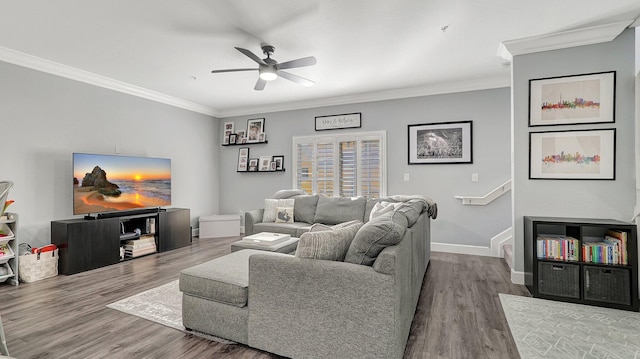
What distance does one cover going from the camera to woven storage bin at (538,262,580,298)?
2750mm

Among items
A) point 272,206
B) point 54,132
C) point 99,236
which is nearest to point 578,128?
point 272,206

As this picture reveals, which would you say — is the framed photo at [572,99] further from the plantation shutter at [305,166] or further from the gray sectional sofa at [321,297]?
the plantation shutter at [305,166]

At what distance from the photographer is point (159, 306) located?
267 cm

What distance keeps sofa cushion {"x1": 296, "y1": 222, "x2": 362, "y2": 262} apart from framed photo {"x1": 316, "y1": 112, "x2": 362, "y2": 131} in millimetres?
3691

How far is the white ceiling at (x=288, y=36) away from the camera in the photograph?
254cm

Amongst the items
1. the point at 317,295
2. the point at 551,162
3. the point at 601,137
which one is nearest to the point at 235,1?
the point at 317,295

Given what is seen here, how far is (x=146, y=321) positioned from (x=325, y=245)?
1740mm

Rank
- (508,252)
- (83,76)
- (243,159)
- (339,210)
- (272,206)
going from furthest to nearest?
(243,159), (272,206), (339,210), (83,76), (508,252)

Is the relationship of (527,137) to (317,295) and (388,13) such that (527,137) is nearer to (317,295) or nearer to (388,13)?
(388,13)

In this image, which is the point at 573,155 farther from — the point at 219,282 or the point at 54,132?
the point at 54,132

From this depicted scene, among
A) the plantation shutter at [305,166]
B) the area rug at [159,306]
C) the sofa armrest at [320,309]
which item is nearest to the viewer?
the sofa armrest at [320,309]

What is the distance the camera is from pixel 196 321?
2180mm

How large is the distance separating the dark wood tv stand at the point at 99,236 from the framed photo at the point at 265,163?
191cm

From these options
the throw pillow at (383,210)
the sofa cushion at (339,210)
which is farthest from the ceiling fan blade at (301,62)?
the sofa cushion at (339,210)
